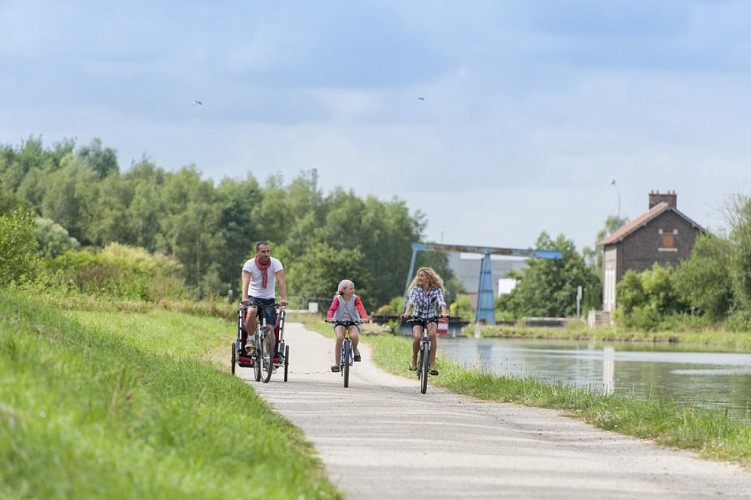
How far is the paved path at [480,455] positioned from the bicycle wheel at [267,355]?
1559mm

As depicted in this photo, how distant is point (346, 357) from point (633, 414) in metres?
4.96

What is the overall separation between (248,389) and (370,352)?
1641cm

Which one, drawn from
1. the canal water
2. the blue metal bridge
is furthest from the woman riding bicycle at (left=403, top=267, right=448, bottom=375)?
the blue metal bridge

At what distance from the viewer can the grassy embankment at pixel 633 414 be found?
11398mm

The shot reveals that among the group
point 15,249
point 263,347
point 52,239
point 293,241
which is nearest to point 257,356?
point 263,347

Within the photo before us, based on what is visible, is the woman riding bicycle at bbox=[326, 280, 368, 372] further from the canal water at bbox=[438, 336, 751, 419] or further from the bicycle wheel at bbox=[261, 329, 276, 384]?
the canal water at bbox=[438, 336, 751, 419]

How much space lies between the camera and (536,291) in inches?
3816

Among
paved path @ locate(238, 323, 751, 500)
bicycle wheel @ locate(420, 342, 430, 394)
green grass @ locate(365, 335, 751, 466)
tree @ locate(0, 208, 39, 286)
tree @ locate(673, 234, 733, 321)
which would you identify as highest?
tree @ locate(673, 234, 733, 321)

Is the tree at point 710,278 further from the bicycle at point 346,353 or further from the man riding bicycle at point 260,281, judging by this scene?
the man riding bicycle at point 260,281

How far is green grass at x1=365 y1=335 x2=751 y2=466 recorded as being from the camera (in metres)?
11.4

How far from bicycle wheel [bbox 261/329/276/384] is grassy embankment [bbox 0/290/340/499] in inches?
185

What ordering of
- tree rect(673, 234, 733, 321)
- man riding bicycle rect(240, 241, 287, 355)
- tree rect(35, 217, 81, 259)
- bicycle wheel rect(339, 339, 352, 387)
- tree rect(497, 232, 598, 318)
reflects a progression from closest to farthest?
man riding bicycle rect(240, 241, 287, 355), bicycle wheel rect(339, 339, 352, 387), tree rect(673, 234, 733, 321), tree rect(35, 217, 81, 259), tree rect(497, 232, 598, 318)

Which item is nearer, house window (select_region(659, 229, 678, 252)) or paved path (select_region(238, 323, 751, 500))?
paved path (select_region(238, 323, 751, 500))

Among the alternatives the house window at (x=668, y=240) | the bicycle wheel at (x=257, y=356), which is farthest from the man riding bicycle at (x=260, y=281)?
the house window at (x=668, y=240)
